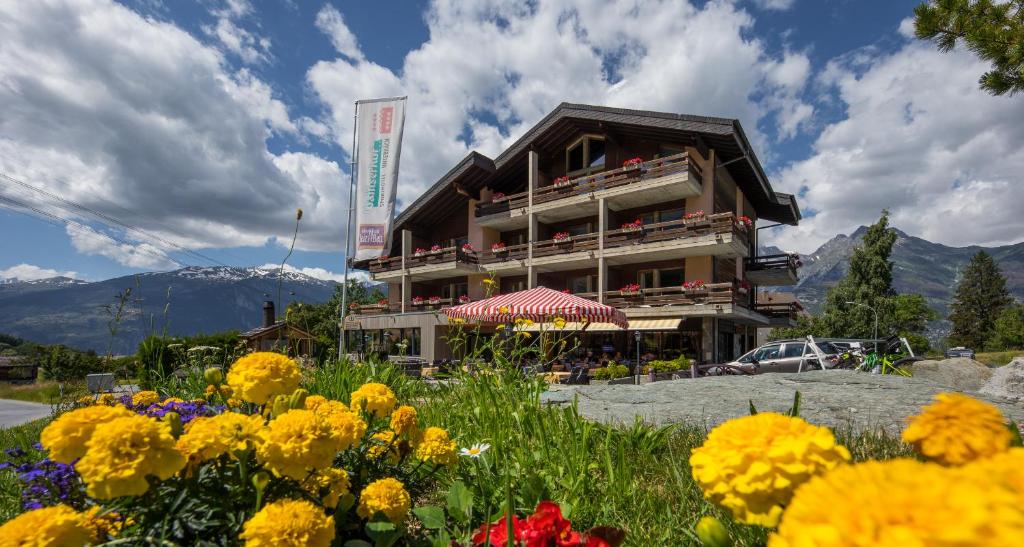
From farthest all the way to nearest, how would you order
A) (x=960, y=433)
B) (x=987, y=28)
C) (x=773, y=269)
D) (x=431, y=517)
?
1. (x=773, y=269)
2. (x=987, y=28)
3. (x=431, y=517)
4. (x=960, y=433)

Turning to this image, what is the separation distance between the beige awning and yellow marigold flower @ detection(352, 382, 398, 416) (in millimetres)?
15507

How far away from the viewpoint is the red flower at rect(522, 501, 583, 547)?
114 centimetres

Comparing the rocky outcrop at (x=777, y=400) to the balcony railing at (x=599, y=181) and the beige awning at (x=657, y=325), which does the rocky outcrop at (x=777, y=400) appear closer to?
the beige awning at (x=657, y=325)

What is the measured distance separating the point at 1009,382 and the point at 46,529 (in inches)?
375

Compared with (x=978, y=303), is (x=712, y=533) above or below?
below

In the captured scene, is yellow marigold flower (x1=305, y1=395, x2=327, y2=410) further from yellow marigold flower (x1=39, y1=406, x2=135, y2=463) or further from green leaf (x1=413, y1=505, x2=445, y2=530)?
yellow marigold flower (x1=39, y1=406, x2=135, y2=463)

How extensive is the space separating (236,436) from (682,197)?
19526 mm

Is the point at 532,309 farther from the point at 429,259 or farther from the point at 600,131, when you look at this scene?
the point at 429,259

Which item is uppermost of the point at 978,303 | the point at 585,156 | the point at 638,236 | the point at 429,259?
the point at 585,156

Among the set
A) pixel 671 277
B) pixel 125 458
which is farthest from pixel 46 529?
pixel 671 277

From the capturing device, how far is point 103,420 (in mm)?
1129

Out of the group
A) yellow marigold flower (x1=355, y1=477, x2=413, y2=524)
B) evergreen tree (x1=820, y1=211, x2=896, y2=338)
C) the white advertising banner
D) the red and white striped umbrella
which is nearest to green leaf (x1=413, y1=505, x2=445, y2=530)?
yellow marigold flower (x1=355, y1=477, x2=413, y2=524)

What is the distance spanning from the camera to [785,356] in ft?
47.4

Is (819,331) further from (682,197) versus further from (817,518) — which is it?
(817,518)
